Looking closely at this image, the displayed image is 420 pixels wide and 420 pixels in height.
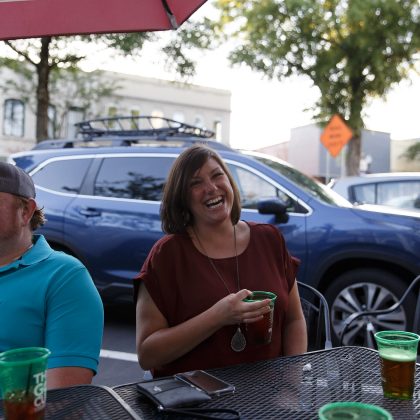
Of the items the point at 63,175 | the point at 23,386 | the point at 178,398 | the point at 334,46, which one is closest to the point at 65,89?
the point at 334,46

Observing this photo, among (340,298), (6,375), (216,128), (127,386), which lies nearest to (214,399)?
(127,386)

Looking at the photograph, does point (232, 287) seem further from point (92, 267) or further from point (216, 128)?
point (216, 128)

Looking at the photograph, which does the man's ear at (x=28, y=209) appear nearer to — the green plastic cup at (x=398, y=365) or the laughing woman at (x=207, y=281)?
the laughing woman at (x=207, y=281)

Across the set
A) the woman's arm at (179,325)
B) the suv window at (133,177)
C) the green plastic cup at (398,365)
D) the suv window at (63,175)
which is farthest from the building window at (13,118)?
the green plastic cup at (398,365)

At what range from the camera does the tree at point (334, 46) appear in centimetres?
1939

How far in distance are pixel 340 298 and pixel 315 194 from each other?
987 mm

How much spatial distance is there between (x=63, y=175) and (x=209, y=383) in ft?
15.9

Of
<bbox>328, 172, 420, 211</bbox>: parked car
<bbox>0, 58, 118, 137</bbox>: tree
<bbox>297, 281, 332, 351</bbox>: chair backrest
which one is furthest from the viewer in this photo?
<bbox>0, 58, 118, 137</bbox>: tree

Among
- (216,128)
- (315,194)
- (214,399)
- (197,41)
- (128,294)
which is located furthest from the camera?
(216,128)

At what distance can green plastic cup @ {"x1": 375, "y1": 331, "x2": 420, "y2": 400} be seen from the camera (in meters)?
1.69

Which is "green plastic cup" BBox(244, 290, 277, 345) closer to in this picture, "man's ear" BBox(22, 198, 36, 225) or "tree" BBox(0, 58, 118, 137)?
"man's ear" BBox(22, 198, 36, 225)

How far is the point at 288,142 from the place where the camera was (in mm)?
50000

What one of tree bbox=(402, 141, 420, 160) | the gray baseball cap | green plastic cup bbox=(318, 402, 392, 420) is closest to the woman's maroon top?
the gray baseball cap

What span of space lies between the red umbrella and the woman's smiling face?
2.11 feet
